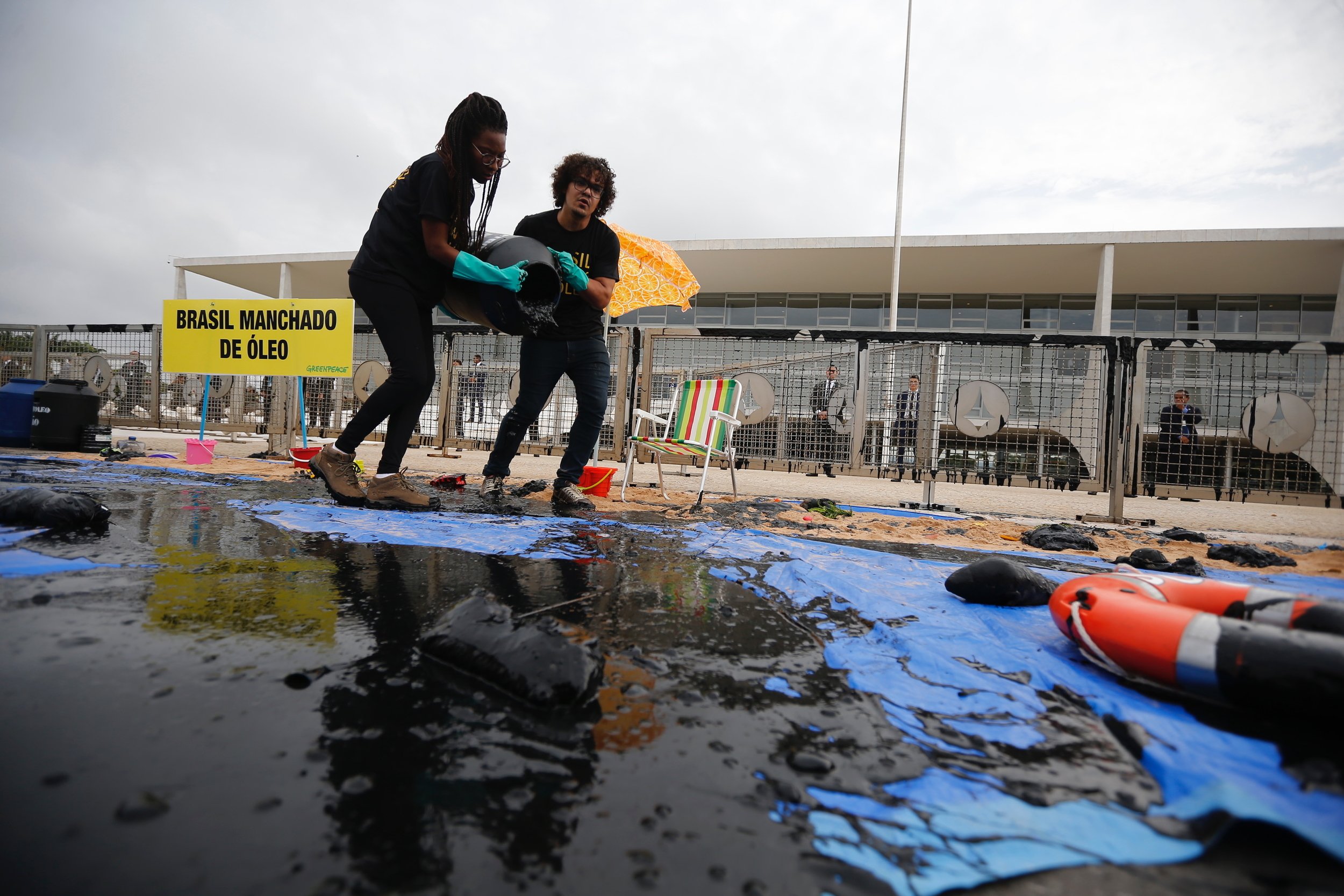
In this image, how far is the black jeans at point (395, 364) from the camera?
355 cm

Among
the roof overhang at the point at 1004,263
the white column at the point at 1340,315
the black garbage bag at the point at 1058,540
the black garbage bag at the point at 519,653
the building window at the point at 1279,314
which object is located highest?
the roof overhang at the point at 1004,263

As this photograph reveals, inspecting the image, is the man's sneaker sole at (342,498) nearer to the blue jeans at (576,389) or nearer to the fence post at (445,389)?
the blue jeans at (576,389)

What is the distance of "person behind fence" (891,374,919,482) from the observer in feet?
18.4

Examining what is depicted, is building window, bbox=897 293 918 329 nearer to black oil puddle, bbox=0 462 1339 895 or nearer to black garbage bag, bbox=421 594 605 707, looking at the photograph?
black oil puddle, bbox=0 462 1339 895

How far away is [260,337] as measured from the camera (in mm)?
6746

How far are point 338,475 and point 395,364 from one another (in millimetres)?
785

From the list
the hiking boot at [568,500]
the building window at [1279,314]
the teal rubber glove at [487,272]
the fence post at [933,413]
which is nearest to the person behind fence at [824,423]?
the fence post at [933,413]

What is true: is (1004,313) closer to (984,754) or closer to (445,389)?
(445,389)

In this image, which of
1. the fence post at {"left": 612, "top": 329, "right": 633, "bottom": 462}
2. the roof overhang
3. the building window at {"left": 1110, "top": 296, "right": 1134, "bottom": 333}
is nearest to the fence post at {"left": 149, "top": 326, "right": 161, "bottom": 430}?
the fence post at {"left": 612, "top": 329, "right": 633, "bottom": 462}

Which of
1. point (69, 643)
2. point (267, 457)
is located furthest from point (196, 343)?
point (69, 643)

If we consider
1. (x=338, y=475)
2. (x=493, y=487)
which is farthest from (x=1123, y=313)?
(x=338, y=475)

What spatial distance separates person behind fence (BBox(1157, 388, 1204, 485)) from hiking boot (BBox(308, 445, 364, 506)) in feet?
21.2

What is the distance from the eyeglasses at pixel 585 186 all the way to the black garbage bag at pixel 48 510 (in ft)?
9.83

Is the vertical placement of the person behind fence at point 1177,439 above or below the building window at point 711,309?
below
